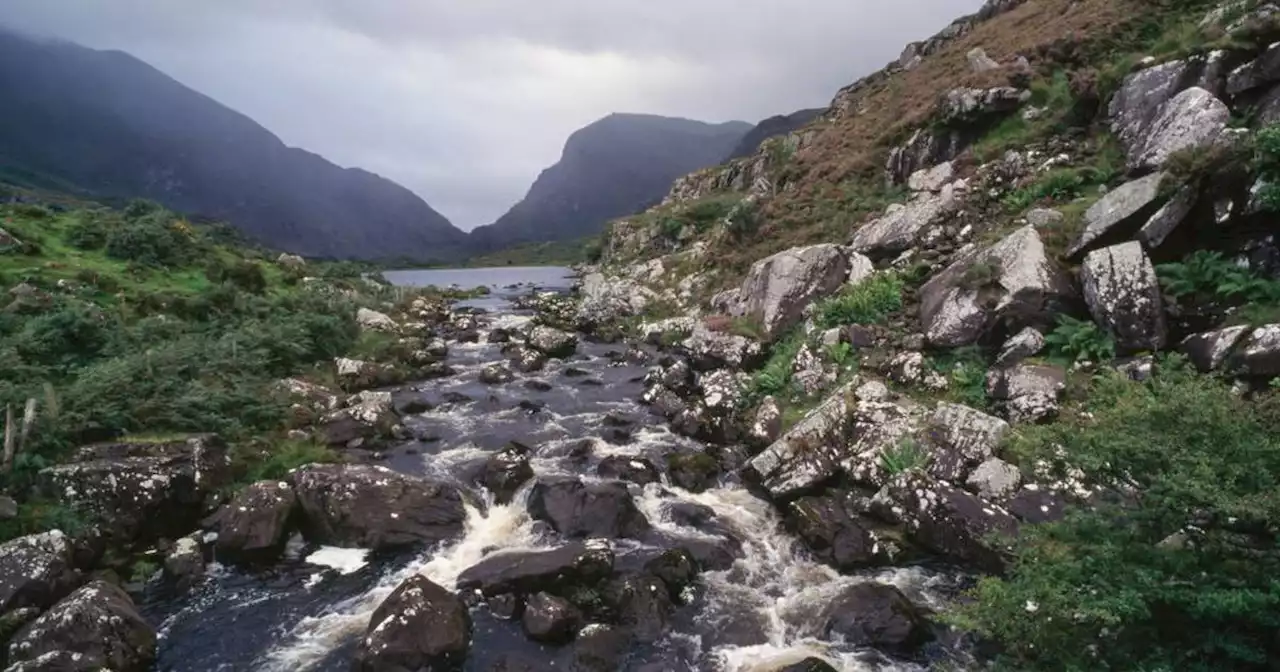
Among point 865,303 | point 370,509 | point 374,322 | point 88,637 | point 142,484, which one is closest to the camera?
point 88,637

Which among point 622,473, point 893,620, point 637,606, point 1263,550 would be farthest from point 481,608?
point 1263,550

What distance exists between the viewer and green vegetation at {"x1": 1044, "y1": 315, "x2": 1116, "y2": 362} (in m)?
17.9

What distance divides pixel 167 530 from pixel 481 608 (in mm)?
9670

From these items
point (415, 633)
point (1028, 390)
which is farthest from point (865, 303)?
point (415, 633)

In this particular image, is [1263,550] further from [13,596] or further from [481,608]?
[13,596]

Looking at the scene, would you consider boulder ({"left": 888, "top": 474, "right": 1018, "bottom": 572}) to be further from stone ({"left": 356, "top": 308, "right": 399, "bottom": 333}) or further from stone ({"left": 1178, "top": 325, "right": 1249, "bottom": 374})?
stone ({"left": 356, "top": 308, "right": 399, "bottom": 333})

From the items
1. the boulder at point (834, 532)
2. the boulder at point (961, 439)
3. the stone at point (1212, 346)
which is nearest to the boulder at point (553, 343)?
the boulder at point (834, 532)

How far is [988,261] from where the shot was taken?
22.2m

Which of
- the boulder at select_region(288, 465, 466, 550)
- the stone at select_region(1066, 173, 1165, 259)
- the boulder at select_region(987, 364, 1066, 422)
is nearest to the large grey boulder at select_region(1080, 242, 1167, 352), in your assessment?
the stone at select_region(1066, 173, 1165, 259)

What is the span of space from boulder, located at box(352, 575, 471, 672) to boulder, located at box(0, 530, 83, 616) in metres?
7.04

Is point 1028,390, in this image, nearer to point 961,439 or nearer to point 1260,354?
point 961,439

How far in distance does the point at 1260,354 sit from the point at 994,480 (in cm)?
625

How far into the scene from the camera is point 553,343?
132ft

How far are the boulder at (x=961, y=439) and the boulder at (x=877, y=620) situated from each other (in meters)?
4.77
